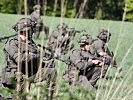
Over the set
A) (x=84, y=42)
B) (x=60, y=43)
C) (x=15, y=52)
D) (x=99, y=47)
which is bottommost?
(x=99, y=47)

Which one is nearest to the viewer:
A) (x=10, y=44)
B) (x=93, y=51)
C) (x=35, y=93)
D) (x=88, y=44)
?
(x=35, y=93)

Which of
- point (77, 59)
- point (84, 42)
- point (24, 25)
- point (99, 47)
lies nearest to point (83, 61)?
point (77, 59)

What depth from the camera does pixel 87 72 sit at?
446 inches

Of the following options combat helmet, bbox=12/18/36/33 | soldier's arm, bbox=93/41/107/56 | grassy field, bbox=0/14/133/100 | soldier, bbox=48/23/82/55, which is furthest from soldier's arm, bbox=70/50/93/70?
combat helmet, bbox=12/18/36/33

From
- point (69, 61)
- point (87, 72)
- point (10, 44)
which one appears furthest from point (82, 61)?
point (10, 44)

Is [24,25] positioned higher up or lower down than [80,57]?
higher up

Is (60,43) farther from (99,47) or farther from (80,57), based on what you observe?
(99,47)

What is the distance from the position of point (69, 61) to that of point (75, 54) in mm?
263

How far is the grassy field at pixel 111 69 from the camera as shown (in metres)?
4.33

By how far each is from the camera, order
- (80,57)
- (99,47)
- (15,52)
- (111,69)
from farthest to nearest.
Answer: (99,47)
(80,57)
(111,69)
(15,52)

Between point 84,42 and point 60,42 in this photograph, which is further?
point 84,42

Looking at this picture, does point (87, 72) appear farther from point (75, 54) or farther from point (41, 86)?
point (41, 86)

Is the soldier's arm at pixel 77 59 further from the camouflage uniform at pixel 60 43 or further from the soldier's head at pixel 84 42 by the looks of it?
the camouflage uniform at pixel 60 43

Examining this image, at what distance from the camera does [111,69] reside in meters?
8.13
